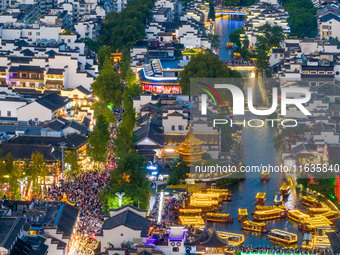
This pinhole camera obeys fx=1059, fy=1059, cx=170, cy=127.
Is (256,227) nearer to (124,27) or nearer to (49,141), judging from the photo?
(49,141)

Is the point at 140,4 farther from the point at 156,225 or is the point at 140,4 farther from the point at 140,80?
the point at 156,225

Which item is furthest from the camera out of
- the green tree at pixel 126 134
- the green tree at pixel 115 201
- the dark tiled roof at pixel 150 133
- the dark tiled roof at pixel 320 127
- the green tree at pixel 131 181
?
the dark tiled roof at pixel 320 127

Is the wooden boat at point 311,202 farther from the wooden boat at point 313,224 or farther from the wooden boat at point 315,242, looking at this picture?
the wooden boat at point 315,242

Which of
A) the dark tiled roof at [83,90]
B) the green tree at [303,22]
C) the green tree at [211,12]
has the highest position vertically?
the green tree at [303,22]

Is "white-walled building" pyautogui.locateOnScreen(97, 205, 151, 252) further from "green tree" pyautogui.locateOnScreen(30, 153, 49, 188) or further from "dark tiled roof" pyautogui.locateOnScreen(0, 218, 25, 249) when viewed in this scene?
"green tree" pyautogui.locateOnScreen(30, 153, 49, 188)

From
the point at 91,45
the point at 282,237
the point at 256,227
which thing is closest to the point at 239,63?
the point at 91,45

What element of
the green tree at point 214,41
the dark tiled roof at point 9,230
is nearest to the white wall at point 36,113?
the dark tiled roof at point 9,230

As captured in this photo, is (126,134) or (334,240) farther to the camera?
(126,134)

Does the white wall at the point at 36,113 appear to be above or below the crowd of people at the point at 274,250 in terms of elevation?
above
